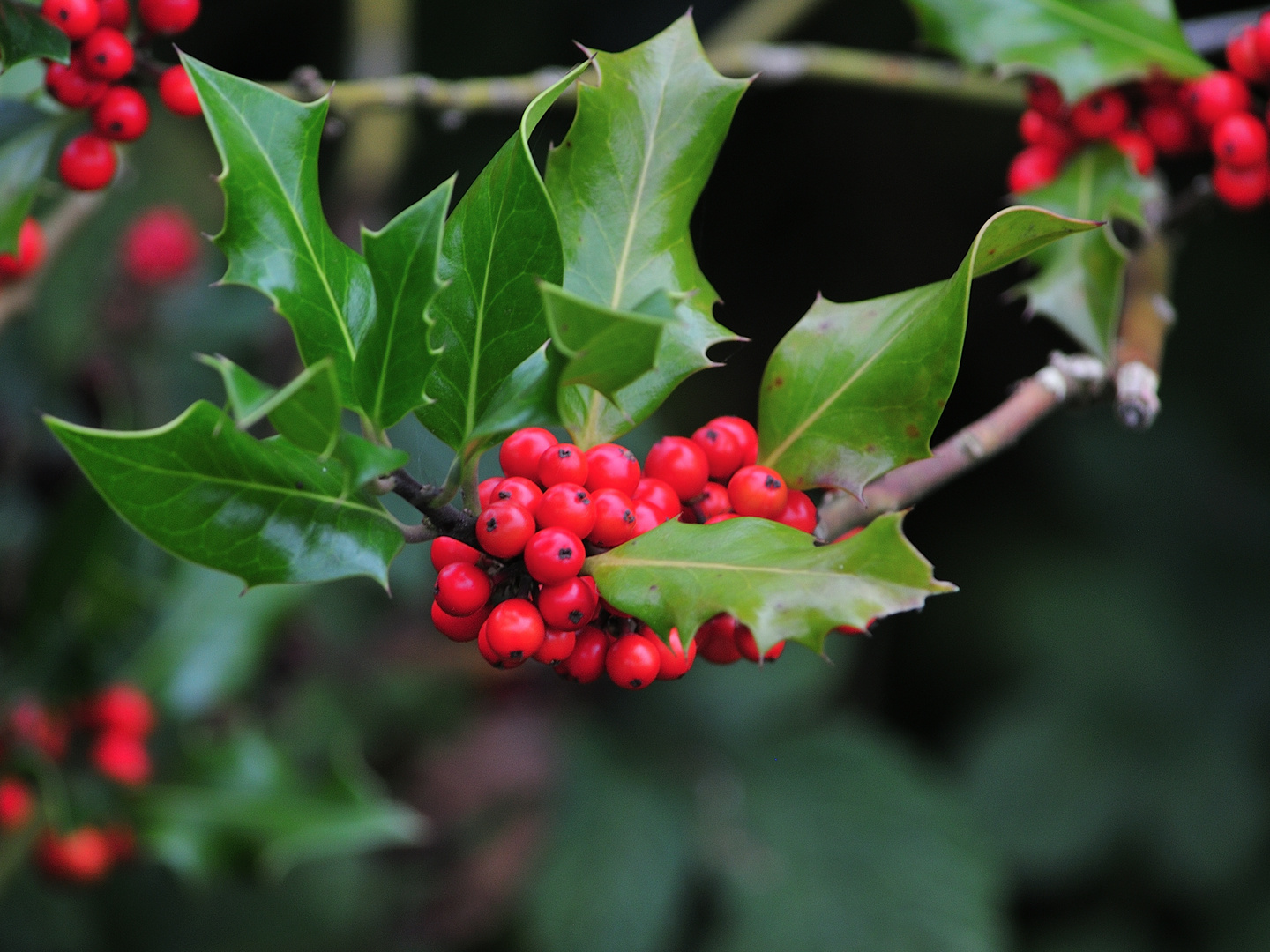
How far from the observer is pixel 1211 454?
2602 millimetres

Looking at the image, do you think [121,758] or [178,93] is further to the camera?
[121,758]

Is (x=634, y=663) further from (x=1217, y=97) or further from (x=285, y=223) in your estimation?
(x=1217, y=97)

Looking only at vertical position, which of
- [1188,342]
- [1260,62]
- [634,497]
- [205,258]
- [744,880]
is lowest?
[744,880]

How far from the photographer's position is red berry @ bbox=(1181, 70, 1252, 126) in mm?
1061

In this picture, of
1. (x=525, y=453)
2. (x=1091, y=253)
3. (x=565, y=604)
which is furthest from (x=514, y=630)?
(x=1091, y=253)

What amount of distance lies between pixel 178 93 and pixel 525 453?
48 cm

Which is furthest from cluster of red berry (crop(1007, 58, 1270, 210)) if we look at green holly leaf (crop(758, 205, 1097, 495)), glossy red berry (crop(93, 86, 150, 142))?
glossy red berry (crop(93, 86, 150, 142))

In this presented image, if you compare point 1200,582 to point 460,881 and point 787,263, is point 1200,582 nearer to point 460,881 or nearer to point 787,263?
point 787,263

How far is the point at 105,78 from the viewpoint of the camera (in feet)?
3.02

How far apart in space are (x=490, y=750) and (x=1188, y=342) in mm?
1889

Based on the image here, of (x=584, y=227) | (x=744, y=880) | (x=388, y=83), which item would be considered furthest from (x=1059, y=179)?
(x=744, y=880)

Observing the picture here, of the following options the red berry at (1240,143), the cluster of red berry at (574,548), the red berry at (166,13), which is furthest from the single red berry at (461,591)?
the red berry at (1240,143)

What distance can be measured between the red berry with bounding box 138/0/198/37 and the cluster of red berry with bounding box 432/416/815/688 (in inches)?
20.4

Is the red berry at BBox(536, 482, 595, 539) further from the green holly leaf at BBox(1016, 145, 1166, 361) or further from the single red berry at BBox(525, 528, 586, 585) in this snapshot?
the green holly leaf at BBox(1016, 145, 1166, 361)
